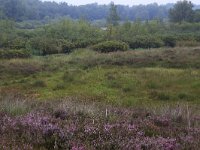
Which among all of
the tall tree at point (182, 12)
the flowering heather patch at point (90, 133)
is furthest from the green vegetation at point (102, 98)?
the tall tree at point (182, 12)

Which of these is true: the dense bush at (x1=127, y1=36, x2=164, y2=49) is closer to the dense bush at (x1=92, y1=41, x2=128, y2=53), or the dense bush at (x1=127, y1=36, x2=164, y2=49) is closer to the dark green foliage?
the dark green foliage

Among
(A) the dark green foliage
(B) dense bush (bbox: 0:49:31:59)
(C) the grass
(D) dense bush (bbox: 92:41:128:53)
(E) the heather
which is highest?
(E) the heather

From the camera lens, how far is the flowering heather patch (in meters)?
4.72

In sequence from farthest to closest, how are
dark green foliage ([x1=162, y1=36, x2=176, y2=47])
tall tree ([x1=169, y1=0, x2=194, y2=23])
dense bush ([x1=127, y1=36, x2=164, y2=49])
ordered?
tall tree ([x1=169, y1=0, x2=194, y2=23]) → dark green foliage ([x1=162, y1=36, x2=176, y2=47]) → dense bush ([x1=127, y1=36, x2=164, y2=49])

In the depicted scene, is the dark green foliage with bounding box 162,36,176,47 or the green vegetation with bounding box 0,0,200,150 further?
the dark green foliage with bounding box 162,36,176,47

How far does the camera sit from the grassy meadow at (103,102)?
4965 millimetres

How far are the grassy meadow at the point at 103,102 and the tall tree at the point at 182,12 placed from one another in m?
84.1

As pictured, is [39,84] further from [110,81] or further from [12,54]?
[12,54]

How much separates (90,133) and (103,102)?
9843 mm

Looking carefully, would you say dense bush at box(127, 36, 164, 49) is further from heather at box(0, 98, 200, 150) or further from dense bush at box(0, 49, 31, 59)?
heather at box(0, 98, 200, 150)

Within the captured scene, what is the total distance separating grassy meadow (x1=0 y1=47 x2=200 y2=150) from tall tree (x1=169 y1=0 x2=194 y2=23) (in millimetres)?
84064

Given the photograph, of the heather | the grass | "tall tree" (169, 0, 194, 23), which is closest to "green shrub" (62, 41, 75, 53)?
the grass

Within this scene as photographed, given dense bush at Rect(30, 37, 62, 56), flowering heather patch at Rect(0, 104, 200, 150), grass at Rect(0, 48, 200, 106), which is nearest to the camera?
flowering heather patch at Rect(0, 104, 200, 150)

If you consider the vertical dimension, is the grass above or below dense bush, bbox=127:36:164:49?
above
